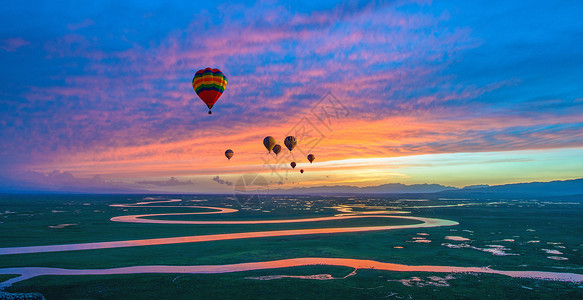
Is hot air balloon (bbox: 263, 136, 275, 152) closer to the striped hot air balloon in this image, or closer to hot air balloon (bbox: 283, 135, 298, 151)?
the striped hot air balloon

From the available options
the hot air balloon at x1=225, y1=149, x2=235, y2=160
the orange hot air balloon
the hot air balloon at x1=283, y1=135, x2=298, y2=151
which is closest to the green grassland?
the orange hot air balloon

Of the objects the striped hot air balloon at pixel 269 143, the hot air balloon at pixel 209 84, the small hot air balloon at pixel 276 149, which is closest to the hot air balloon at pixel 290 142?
the small hot air balloon at pixel 276 149

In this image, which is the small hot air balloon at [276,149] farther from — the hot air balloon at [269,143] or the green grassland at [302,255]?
the green grassland at [302,255]

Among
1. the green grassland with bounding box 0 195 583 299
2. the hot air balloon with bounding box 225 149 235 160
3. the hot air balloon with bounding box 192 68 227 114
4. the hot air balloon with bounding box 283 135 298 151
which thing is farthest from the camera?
the hot air balloon with bounding box 225 149 235 160

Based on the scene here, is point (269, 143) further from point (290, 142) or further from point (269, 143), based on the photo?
point (290, 142)

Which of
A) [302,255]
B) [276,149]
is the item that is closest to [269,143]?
[276,149]
